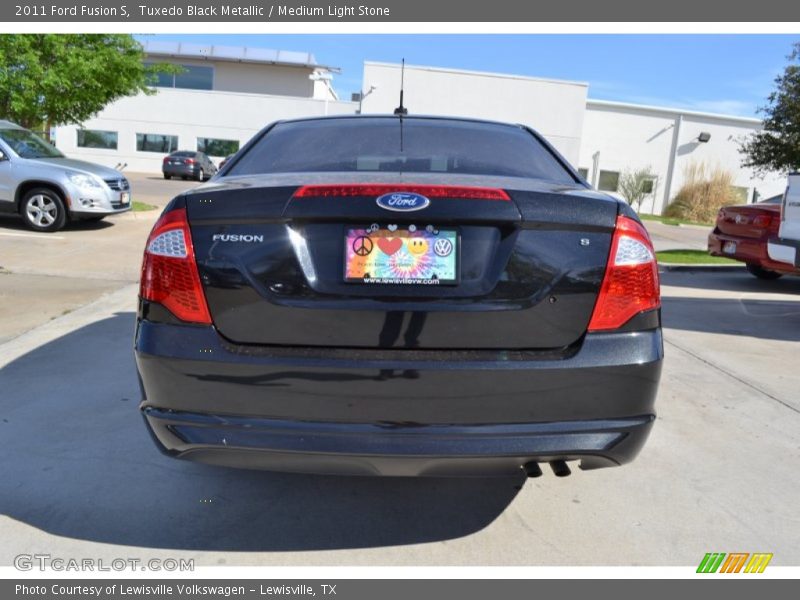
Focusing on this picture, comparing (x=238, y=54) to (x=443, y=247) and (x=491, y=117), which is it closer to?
(x=491, y=117)

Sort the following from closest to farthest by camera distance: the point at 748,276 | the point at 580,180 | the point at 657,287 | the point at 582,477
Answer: the point at 657,287 < the point at 580,180 < the point at 582,477 < the point at 748,276

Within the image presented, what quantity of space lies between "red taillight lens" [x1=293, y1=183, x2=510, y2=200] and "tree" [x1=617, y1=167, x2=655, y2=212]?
31575 millimetres

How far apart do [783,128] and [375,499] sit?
13239 millimetres

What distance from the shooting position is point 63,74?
43.3ft

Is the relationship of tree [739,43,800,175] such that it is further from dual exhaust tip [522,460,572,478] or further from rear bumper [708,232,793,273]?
dual exhaust tip [522,460,572,478]

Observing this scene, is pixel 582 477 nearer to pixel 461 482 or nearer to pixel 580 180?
pixel 461 482

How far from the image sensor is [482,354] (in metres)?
2.35

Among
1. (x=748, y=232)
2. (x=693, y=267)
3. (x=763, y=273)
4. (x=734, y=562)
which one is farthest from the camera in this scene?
(x=693, y=267)

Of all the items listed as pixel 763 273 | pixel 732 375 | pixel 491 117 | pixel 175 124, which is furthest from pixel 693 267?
pixel 175 124

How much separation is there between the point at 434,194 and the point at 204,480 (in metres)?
1.81

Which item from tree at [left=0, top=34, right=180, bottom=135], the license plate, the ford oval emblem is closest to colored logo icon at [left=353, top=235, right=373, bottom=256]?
the license plate

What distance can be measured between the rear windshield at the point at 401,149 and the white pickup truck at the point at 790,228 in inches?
183

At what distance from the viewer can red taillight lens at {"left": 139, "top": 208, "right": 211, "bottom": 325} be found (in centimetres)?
239

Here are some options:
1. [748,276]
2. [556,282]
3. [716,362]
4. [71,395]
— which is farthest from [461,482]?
[748,276]
